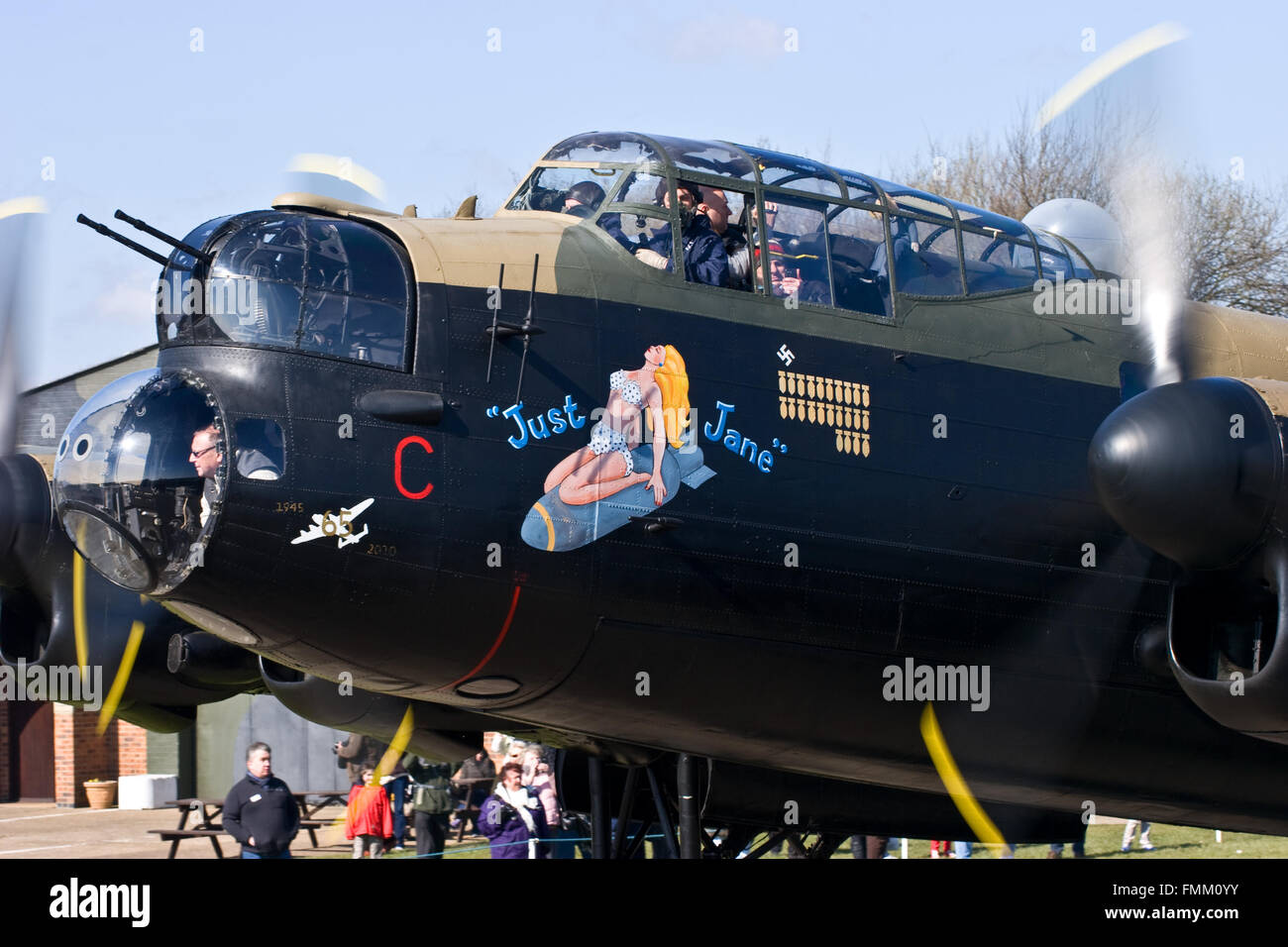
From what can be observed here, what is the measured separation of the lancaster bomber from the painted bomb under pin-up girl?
2cm

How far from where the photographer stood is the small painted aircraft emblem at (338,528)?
812 centimetres

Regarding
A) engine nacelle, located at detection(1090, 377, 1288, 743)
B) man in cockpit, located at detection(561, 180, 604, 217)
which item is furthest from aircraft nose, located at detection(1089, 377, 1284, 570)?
man in cockpit, located at detection(561, 180, 604, 217)

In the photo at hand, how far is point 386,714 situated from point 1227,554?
6.05 metres

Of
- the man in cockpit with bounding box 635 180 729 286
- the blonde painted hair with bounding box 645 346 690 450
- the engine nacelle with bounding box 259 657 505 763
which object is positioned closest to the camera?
the blonde painted hair with bounding box 645 346 690 450

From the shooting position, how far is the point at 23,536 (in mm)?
11875

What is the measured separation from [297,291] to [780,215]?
314cm

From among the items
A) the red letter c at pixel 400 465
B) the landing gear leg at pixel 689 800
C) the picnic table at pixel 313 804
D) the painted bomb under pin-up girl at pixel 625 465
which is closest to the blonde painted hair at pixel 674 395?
the painted bomb under pin-up girl at pixel 625 465

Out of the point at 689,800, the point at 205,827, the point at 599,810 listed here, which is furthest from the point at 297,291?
the point at 205,827

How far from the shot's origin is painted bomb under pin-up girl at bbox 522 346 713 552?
8672 millimetres

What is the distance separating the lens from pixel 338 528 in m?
8.17

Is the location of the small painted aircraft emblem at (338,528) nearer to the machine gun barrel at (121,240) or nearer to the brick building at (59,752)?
the machine gun barrel at (121,240)

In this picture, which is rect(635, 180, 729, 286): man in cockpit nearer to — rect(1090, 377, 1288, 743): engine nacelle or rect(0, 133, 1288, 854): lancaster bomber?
rect(0, 133, 1288, 854): lancaster bomber
